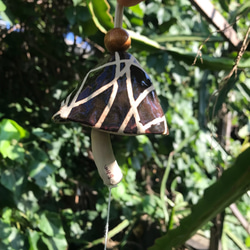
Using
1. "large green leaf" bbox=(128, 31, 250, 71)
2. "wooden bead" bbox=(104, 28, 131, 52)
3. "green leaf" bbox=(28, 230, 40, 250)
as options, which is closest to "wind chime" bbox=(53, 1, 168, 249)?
"wooden bead" bbox=(104, 28, 131, 52)

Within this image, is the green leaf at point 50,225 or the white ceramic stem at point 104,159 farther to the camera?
the green leaf at point 50,225

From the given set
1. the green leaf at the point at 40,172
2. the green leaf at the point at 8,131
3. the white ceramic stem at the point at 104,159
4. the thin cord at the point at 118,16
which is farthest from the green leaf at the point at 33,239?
the thin cord at the point at 118,16

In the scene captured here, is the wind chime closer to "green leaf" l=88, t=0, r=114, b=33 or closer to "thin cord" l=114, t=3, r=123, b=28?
"thin cord" l=114, t=3, r=123, b=28

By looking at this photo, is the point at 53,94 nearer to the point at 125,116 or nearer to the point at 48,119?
the point at 48,119

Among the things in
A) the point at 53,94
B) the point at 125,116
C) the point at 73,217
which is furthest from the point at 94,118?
the point at 73,217

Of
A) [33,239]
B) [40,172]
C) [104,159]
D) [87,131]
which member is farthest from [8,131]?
[87,131]

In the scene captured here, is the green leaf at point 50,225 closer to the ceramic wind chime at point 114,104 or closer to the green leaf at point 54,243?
the green leaf at point 54,243
